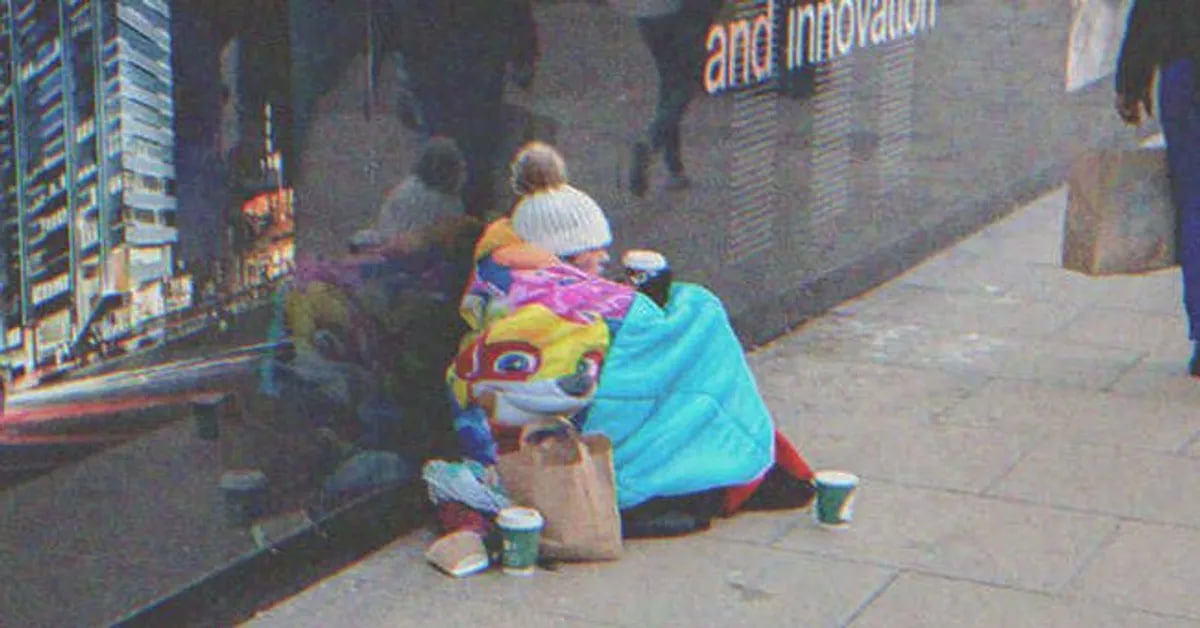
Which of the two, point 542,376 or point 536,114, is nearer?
point 542,376

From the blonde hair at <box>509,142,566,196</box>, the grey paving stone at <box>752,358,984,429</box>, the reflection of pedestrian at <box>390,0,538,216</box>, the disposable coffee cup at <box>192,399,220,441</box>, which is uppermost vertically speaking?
the reflection of pedestrian at <box>390,0,538,216</box>

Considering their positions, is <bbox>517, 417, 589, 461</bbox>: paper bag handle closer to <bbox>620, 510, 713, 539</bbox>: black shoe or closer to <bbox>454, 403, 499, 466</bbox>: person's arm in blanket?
<bbox>454, 403, 499, 466</bbox>: person's arm in blanket

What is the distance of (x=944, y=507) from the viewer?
5.84m

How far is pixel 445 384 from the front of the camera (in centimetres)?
573

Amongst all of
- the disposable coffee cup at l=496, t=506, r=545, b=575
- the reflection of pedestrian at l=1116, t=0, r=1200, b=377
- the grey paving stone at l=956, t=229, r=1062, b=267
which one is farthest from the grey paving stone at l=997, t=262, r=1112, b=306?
the disposable coffee cup at l=496, t=506, r=545, b=575

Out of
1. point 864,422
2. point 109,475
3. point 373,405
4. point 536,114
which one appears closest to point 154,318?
point 109,475

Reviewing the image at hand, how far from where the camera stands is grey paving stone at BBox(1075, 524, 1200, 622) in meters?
5.10

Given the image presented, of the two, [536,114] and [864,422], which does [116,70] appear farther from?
[864,422]

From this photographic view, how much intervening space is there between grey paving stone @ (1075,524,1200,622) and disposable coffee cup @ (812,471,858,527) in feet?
2.05

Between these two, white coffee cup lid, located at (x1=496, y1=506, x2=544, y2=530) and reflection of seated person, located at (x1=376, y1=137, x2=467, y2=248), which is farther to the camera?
reflection of seated person, located at (x1=376, y1=137, x2=467, y2=248)

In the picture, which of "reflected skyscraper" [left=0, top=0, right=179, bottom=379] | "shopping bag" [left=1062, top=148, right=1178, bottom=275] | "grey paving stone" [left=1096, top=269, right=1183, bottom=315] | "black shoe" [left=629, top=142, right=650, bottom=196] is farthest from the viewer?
"grey paving stone" [left=1096, top=269, right=1183, bottom=315]

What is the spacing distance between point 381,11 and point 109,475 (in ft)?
4.64

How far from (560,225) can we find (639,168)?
1302 mm

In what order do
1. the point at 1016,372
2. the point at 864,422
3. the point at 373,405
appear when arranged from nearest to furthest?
the point at 373,405, the point at 864,422, the point at 1016,372
